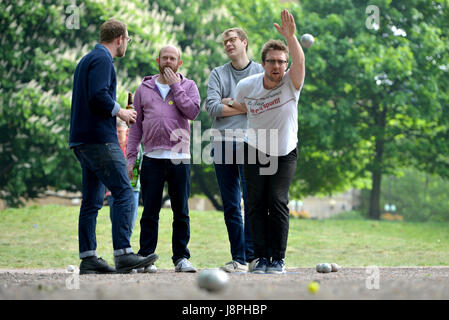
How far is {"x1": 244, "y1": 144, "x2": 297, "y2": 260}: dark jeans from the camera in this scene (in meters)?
5.16

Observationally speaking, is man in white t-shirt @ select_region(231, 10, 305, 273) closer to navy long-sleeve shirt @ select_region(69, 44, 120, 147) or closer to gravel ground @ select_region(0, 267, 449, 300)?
gravel ground @ select_region(0, 267, 449, 300)

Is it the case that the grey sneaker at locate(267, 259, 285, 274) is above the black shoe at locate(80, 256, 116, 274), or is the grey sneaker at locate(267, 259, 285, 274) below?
above

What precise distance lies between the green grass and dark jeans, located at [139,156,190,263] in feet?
9.38

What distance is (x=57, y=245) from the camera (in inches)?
424

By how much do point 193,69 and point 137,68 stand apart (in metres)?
2.11

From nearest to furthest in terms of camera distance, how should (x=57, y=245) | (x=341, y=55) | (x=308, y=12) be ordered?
1. (x=57, y=245)
2. (x=341, y=55)
3. (x=308, y=12)

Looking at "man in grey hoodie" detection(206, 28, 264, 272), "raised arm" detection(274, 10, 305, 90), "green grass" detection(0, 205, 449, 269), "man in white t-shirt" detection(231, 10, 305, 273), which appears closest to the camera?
"raised arm" detection(274, 10, 305, 90)

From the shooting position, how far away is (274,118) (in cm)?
513

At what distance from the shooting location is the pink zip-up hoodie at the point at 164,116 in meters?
5.57

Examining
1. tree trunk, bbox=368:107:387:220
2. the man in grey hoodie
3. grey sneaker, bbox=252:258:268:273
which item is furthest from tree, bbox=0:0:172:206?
grey sneaker, bbox=252:258:268:273

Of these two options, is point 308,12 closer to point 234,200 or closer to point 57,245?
point 57,245

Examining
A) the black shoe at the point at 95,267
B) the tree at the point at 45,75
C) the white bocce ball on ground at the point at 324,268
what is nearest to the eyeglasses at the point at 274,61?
the white bocce ball on ground at the point at 324,268

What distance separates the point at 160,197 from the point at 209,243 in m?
6.20

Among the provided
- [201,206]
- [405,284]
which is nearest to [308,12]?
[405,284]
